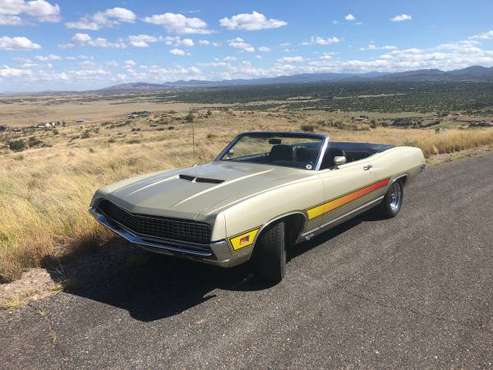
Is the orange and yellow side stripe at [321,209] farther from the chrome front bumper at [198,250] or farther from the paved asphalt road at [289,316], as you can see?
the paved asphalt road at [289,316]

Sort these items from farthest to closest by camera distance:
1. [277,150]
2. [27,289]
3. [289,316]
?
1. [277,150]
2. [27,289]
3. [289,316]

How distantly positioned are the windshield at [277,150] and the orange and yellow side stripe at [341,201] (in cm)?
48

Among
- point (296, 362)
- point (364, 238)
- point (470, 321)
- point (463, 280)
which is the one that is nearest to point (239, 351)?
point (296, 362)

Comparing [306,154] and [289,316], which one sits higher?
[306,154]

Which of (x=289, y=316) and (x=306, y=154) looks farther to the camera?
(x=306, y=154)

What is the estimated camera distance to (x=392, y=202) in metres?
6.50

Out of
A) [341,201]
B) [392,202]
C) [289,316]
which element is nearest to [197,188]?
[289,316]

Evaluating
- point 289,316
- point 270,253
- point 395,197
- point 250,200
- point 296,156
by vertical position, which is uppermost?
point 296,156

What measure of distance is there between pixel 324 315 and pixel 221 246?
1042 mm

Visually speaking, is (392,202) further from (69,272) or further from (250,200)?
(69,272)

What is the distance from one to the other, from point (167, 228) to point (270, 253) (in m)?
0.97

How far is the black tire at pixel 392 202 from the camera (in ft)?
20.7

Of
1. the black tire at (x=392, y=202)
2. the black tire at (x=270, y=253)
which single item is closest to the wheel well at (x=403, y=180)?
the black tire at (x=392, y=202)

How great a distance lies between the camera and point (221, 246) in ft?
11.7
